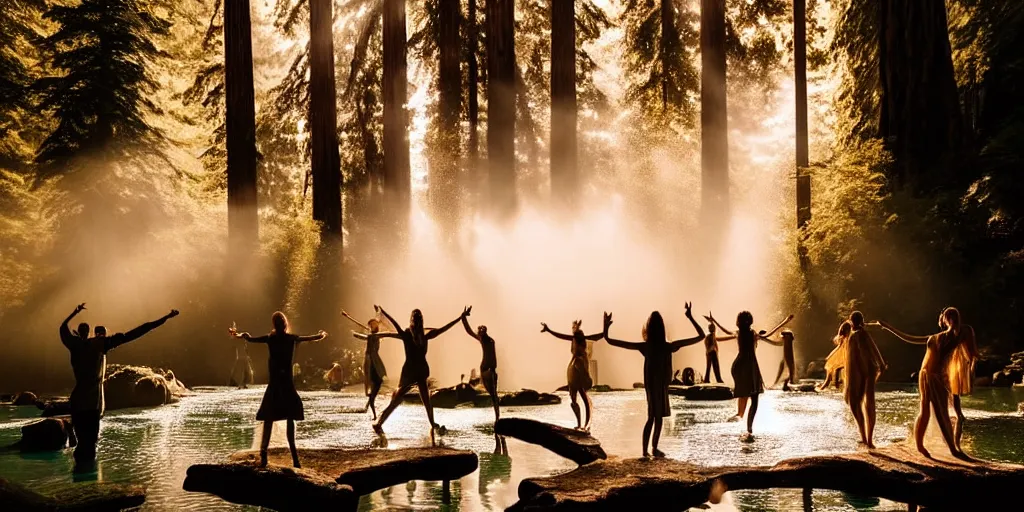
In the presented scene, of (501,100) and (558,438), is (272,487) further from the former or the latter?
(501,100)

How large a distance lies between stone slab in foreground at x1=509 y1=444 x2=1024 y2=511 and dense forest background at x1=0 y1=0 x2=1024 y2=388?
15486 mm

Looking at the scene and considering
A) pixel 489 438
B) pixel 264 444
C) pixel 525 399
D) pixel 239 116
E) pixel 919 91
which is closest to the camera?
pixel 264 444

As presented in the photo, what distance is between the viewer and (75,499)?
9.52 m

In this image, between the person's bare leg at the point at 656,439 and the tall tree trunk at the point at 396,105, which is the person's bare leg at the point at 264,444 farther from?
the tall tree trunk at the point at 396,105

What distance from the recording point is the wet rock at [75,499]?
30.3ft

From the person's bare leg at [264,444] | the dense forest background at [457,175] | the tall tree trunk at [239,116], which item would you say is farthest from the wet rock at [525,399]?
the person's bare leg at [264,444]

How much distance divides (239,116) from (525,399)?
40.4 feet

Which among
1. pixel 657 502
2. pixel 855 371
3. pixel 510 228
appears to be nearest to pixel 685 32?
pixel 510 228

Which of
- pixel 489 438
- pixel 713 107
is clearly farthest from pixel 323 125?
pixel 489 438

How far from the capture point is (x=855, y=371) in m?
12.7

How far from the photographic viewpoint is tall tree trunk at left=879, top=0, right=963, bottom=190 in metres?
24.7

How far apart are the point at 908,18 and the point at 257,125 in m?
22.3

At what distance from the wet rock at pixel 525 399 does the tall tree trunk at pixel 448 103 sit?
44.8ft

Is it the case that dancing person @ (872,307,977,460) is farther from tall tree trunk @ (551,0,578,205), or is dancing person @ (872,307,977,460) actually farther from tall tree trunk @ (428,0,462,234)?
tall tree trunk @ (428,0,462,234)
